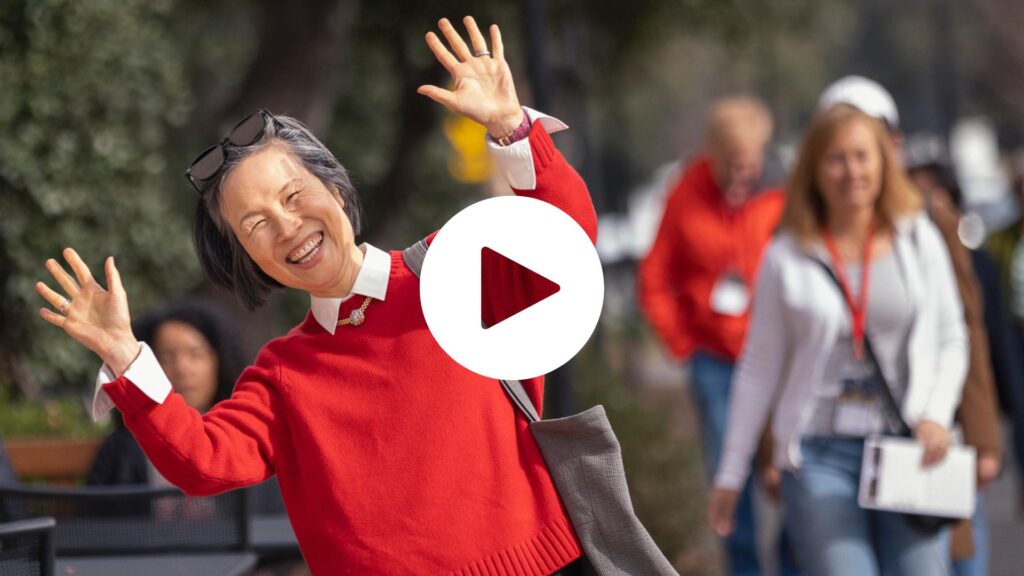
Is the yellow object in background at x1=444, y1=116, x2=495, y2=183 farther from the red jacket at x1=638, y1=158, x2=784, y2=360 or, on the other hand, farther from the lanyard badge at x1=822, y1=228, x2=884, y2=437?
the lanyard badge at x1=822, y1=228, x2=884, y2=437

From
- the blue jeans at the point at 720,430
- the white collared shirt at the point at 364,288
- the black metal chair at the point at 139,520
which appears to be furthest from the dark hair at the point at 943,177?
the white collared shirt at the point at 364,288

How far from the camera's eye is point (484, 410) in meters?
2.77

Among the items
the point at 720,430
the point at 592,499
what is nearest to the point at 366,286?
the point at 592,499

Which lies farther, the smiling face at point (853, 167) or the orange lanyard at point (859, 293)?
the smiling face at point (853, 167)

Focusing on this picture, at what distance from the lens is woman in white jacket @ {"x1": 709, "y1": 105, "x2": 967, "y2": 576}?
443cm

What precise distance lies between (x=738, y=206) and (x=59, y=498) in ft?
13.3

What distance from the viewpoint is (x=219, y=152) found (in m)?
2.85

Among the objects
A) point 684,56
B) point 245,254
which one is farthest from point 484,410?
point 684,56

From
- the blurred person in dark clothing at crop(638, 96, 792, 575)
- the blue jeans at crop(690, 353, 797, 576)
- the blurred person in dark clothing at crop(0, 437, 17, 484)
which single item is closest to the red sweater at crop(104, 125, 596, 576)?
the blurred person in dark clothing at crop(0, 437, 17, 484)

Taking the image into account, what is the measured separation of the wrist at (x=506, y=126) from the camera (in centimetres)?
276

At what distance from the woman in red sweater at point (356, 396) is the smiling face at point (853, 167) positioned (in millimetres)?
1921

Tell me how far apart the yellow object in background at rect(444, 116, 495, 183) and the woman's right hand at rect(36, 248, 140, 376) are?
1001cm
